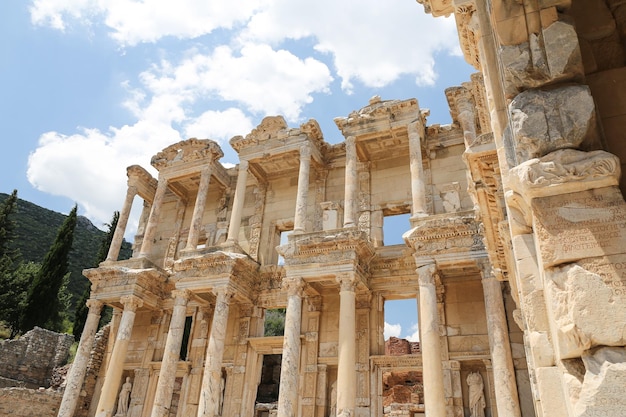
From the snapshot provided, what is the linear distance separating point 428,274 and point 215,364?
6463 millimetres

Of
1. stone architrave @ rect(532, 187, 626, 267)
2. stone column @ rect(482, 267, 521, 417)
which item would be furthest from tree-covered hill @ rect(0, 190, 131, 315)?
stone architrave @ rect(532, 187, 626, 267)

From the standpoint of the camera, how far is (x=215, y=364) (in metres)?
13.3

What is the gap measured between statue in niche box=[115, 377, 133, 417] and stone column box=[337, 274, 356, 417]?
852 centimetres

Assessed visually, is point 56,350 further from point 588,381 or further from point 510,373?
point 588,381

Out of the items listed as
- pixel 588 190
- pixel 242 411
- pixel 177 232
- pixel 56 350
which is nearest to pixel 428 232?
pixel 242 411

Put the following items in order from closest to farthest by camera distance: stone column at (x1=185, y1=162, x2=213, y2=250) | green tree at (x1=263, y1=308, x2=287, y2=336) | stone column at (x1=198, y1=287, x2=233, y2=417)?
stone column at (x1=198, y1=287, x2=233, y2=417), stone column at (x1=185, y1=162, x2=213, y2=250), green tree at (x1=263, y1=308, x2=287, y2=336)

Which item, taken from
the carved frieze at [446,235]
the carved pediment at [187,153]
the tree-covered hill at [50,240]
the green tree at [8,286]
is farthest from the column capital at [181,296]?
the tree-covered hill at [50,240]

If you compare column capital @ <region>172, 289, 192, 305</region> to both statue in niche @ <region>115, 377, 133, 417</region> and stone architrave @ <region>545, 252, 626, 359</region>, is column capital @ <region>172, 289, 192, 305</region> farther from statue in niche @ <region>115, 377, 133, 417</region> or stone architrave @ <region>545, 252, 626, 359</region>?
stone architrave @ <region>545, 252, 626, 359</region>

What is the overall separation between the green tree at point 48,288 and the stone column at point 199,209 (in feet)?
44.9

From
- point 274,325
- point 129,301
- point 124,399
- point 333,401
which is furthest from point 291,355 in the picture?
point 274,325

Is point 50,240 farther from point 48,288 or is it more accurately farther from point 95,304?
point 95,304

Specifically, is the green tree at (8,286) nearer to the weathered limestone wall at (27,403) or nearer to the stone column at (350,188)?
the weathered limestone wall at (27,403)

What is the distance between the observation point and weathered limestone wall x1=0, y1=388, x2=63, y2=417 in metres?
15.8

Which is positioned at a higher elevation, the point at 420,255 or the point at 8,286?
the point at 8,286
